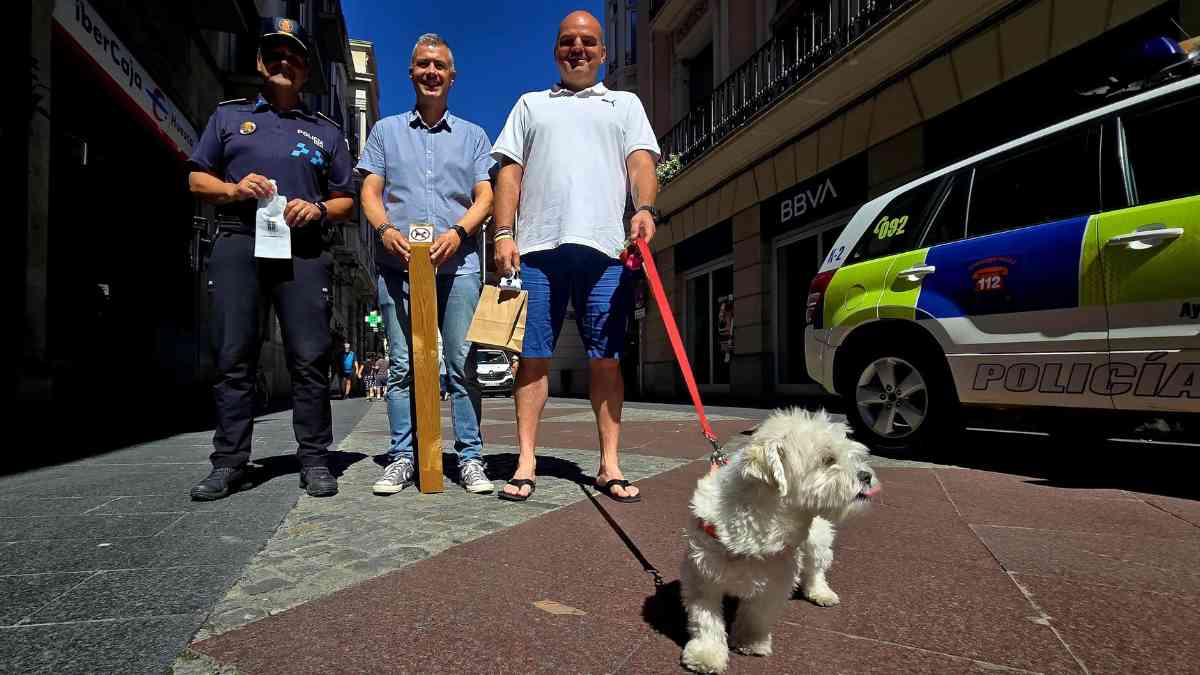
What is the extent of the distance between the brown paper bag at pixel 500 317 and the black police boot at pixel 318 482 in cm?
101

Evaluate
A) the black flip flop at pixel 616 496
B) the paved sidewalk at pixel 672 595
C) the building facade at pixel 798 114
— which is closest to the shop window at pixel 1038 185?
the paved sidewalk at pixel 672 595

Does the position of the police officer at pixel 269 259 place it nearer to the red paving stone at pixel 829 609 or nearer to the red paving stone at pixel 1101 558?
the red paving stone at pixel 829 609

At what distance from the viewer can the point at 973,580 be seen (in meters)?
1.98

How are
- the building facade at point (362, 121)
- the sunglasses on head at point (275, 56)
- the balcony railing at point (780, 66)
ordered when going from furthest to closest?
1. the building facade at point (362, 121)
2. the balcony railing at point (780, 66)
3. the sunglasses on head at point (275, 56)

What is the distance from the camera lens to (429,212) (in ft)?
11.3

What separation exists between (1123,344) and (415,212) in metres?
3.58

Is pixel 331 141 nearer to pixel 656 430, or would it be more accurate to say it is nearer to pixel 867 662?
pixel 867 662

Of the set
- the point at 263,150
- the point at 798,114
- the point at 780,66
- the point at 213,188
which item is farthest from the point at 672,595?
the point at 780,66

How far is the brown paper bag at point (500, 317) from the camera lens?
304 centimetres

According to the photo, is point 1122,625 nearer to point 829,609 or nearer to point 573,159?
point 829,609

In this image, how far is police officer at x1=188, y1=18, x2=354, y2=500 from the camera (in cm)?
314

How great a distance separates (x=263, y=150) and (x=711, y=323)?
12.7 m

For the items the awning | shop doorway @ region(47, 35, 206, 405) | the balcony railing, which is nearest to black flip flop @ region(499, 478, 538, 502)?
shop doorway @ region(47, 35, 206, 405)

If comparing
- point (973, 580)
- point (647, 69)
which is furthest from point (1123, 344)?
point (647, 69)
